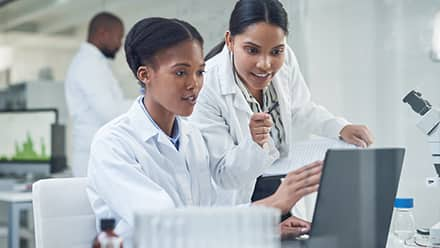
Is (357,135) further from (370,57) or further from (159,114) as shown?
(159,114)

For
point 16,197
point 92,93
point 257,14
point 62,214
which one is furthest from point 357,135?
point 16,197

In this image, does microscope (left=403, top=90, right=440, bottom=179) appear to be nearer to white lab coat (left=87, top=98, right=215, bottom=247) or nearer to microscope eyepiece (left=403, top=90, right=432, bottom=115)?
microscope eyepiece (left=403, top=90, right=432, bottom=115)

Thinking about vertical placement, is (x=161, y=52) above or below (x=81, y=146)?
above

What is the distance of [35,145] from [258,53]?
239 cm

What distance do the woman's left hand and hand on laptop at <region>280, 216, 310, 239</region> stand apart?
0.97 ft

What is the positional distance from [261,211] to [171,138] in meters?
0.63

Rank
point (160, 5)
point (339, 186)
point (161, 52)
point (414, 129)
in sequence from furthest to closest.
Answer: point (160, 5) → point (414, 129) → point (161, 52) → point (339, 186)

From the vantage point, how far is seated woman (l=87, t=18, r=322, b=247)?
1.17 meters

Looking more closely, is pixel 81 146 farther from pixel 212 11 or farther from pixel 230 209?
pixel 230 209

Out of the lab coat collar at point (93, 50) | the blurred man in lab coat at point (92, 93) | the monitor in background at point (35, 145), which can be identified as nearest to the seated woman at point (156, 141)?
the blurred man in lab coat at point (92, 93)

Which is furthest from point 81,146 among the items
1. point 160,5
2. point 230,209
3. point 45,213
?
point 230,209

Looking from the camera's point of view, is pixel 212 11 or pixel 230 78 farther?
pixel 212 11

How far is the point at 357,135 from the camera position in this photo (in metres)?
1.49

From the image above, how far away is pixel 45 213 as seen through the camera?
1305mm
